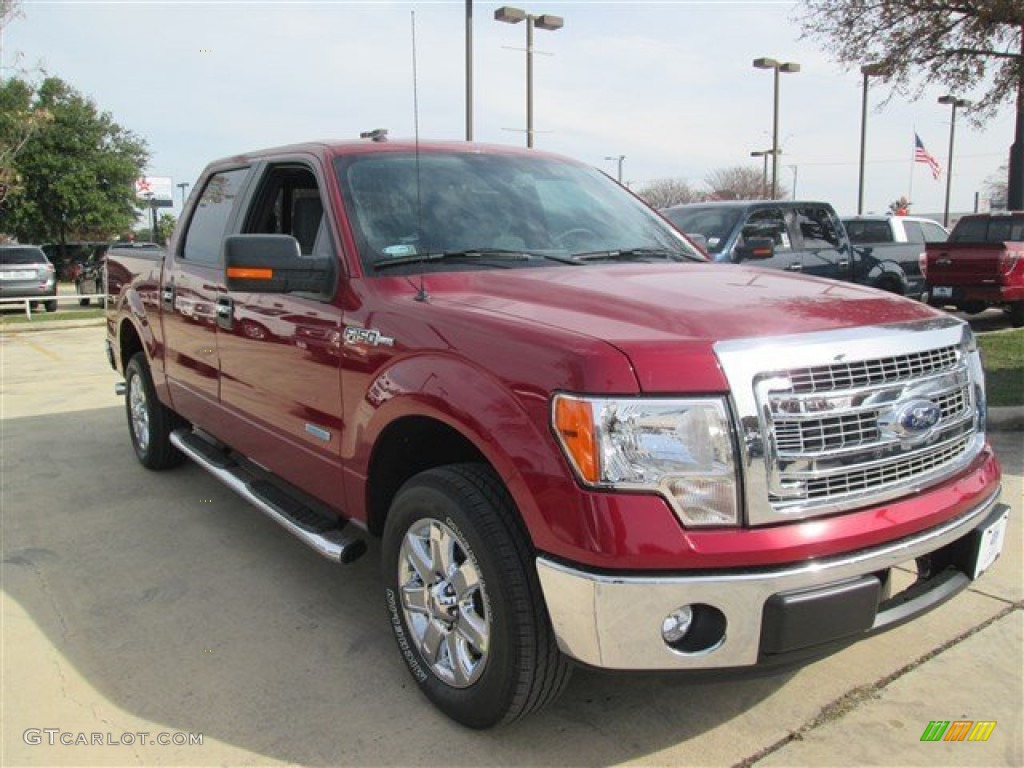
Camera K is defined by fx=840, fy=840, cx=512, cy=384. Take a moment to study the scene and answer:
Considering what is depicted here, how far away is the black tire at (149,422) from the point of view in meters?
5.40

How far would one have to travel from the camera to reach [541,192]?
3754 millimetres

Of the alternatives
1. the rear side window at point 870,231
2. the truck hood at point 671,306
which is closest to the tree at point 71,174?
the rear side window at point 870,231

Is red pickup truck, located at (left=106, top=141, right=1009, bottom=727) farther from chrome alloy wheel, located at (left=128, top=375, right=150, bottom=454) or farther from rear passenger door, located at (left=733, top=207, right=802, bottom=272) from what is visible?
rear passenger door, located at (left=733, top=207, right=802, bottom=272)

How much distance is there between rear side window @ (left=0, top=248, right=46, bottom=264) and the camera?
61.9ft

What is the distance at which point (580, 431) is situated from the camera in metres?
2.15

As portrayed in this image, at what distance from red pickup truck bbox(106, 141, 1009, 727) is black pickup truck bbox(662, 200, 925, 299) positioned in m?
5.38

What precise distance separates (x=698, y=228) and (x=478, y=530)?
7.36 m

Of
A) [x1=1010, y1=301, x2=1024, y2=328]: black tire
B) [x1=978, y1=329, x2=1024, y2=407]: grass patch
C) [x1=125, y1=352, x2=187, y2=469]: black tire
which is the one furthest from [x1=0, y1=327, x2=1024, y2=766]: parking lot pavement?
[x1=1010, y1=301, x2=1024, y2=328]: black tire

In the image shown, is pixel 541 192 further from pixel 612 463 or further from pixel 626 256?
pixel 612 463

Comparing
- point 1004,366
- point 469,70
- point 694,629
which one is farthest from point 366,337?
point 469,70

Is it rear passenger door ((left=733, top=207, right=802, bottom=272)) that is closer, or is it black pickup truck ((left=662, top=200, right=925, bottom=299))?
black pickup truck ((left=662, top=200, right=925, bottom=299))

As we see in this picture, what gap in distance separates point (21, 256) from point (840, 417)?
825 inches

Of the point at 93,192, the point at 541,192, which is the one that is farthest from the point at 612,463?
the point at 93,192

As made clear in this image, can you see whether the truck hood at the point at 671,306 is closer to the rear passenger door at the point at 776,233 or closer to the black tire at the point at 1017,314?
the rear passenger door at the point at 776,233
